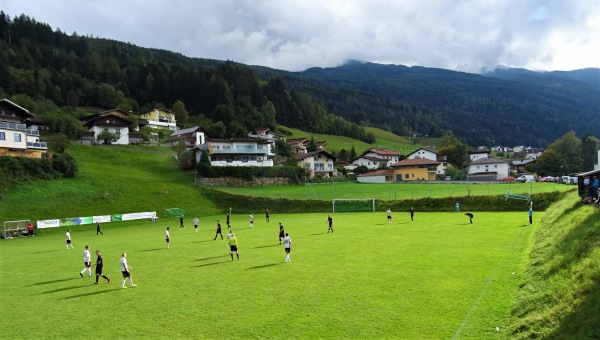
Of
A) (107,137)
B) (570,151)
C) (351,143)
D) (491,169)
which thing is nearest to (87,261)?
(107,137)

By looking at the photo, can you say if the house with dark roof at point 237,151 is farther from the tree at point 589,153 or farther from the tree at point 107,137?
the tree at point 589,153

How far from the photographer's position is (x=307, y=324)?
1185 cm

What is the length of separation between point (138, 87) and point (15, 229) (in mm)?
116892

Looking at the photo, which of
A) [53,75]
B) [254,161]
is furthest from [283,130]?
[53,75]

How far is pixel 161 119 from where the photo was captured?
12381 cm

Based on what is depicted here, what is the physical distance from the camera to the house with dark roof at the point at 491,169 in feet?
294

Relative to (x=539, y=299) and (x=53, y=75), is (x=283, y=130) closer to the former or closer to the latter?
(x=53, y=75)

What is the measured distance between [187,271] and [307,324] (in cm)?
958

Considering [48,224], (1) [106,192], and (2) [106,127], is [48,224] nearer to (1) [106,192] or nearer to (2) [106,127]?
(1) [106,192]

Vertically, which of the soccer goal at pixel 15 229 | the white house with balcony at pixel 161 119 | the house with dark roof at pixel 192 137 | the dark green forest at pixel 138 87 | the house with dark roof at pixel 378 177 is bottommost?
the soccer goal at pixel 15 229

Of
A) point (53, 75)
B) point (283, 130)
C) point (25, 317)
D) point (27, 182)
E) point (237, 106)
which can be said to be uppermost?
point (53, 75)

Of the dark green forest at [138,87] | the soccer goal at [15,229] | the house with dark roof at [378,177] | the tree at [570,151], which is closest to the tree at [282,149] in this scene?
the dark green forest at [138,87]

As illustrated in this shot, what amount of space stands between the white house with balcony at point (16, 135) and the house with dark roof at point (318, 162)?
51597 millimetres

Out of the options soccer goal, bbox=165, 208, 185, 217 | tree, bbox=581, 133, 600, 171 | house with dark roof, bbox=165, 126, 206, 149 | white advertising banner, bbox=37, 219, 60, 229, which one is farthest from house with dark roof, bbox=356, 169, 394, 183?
tree, bbox=581, 133, 600, 171
